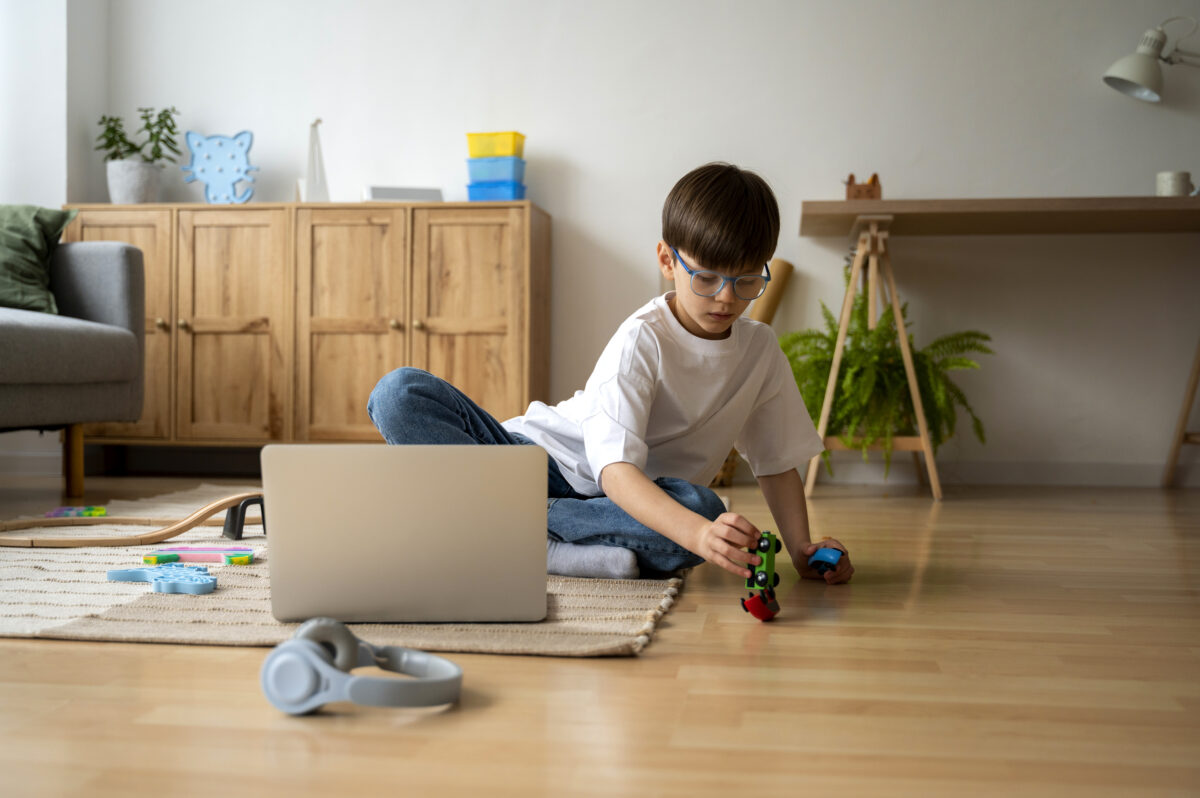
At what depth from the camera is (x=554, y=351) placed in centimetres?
344

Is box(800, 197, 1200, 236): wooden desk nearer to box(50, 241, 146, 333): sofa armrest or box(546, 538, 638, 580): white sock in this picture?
box(546, 538, 638, 580): white sock

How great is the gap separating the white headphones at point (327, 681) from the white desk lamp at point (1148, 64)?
2989 millimetres

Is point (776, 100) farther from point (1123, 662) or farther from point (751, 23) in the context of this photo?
point (1123, 662)

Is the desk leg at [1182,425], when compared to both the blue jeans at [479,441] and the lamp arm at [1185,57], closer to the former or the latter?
the lamp arm at [1185,57]

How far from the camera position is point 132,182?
10.8 feet

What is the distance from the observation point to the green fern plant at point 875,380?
283cm

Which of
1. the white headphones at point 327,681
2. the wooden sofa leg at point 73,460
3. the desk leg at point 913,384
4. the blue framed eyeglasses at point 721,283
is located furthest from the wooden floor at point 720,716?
the wooden sofa leg at point 73,460

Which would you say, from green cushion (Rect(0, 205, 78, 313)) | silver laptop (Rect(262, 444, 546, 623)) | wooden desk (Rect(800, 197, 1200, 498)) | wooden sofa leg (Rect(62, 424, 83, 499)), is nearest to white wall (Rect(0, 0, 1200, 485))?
wooden desk (Rect(800, 197, 1200, 498))

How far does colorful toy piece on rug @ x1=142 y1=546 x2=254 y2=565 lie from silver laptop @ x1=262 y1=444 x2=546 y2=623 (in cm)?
46

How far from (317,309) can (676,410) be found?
6.64ft

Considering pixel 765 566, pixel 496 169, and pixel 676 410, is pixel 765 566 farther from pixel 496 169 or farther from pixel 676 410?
pixel 496 169

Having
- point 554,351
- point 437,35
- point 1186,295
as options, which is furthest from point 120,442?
point 1186,295

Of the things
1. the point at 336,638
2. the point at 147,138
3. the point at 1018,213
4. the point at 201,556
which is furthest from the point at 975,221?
the point at 147,138

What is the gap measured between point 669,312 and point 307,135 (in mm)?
2497
